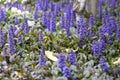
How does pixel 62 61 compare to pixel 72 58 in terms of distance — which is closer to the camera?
pixel 62 61

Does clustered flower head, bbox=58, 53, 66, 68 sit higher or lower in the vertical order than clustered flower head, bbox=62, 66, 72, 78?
higher

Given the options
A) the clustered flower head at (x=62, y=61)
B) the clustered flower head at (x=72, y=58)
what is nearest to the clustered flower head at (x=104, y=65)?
the clustered flower head at (x=72, y=58)

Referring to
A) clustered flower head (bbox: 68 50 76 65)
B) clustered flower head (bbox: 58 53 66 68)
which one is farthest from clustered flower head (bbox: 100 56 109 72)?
clustered flower head (bbox: 58 53 66 68)

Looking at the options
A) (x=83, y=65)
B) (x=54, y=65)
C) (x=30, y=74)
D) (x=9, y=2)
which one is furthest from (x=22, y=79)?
(x=9, y=2)

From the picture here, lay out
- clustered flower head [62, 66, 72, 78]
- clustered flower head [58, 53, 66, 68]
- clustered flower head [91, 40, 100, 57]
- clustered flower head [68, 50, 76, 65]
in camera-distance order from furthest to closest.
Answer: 1. clustered flower head [91, 40, 100, 57]
2. clustered flower head [68, 50, 76, 65]
3. clustered flower head [58, 53, 66, 68]
4. clustered flower head [62, 66, 72, 78]

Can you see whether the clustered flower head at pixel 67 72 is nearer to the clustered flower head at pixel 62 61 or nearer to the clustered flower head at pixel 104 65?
the clustered flower head at pixel 62 61

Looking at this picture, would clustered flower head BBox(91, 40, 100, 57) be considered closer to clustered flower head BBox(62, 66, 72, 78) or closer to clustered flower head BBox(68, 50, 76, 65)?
clustered flower head BBox(68, 50, 76, 65)

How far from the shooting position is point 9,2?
35.3 feet

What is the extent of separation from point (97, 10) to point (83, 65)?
3.23 metres

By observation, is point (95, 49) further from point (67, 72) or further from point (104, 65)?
point (67, 72)

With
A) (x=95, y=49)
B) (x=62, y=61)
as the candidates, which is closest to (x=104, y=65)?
(x=95, y=49)

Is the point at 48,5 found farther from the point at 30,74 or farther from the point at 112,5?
the point at 30,74

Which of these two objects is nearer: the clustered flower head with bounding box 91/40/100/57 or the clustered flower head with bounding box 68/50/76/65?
the clustered flower head with bounding box 68/50/76/65

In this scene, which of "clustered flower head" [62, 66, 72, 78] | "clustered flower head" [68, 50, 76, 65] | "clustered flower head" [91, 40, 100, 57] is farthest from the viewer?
"clustered flower head" [91, 40, 100, 57]
